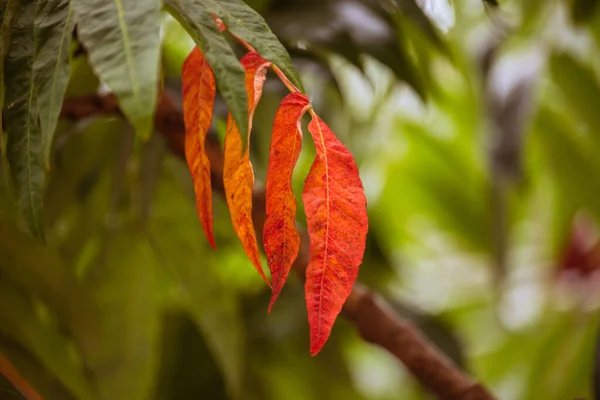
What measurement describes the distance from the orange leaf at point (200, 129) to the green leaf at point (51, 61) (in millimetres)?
51

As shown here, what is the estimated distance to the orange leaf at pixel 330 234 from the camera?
0.26 meters

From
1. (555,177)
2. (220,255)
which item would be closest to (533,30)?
(555,177)

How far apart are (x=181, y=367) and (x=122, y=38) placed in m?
0.59

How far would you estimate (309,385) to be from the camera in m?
0.80

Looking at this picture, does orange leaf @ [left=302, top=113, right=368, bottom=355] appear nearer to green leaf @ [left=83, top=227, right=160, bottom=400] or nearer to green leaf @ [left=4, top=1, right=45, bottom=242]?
green leaf @ [left=4, top=1, right=45, bottom=242]

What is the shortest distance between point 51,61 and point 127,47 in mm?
42

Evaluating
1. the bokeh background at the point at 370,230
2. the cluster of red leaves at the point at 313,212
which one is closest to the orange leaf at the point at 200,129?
the cluster of red leaves at the point at 313,212

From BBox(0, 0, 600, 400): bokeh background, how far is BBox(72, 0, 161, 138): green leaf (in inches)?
7.4

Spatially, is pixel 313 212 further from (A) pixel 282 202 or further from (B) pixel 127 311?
(B) pixel 127 311

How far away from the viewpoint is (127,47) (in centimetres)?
23

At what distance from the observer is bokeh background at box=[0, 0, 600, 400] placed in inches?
20.7

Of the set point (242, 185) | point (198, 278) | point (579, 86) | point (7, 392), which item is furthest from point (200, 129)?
point (579, 86)

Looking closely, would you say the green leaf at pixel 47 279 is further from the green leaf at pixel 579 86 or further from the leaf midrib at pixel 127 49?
the green leaf at pixel 579 86

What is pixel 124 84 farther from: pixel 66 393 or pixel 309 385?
pixel 309 385
